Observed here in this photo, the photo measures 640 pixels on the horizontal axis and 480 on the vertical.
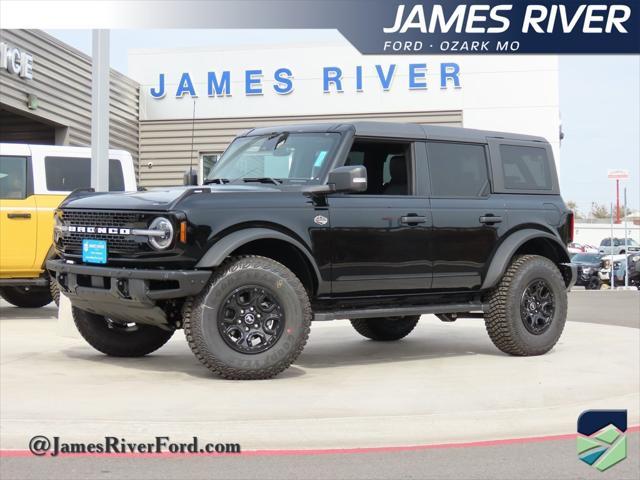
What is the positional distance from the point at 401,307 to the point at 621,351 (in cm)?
255

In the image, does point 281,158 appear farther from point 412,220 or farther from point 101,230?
point 101,230

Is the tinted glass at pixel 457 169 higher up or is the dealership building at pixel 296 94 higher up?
the dealership building at pixel 296 94

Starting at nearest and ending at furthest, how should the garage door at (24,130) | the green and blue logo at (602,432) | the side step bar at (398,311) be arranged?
the green and blue logo at (602,432) → the side step bar at (398,311) → the garage door at (24,130)

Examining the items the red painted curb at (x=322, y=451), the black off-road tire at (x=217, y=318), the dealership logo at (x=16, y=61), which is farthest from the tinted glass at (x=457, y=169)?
the dealership logo at (x=16, y=61)

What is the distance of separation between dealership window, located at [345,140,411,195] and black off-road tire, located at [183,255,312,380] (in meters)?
1.54

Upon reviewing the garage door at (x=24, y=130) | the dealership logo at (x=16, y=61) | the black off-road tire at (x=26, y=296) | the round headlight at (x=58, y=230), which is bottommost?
the black off-road tire at (x=26, y=296)

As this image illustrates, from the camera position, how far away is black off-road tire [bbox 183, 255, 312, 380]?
6680mm

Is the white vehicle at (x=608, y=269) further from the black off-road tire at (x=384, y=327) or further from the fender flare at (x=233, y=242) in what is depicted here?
the fender flare at (x=233, y=242)

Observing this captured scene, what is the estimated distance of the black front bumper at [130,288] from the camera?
21.6 ft

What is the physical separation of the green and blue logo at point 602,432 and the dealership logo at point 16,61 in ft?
54.0

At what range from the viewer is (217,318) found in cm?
672

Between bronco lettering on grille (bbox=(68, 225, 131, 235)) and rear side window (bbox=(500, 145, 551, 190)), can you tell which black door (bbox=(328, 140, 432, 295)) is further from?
bronco lettering on grille (bbox=(68, 225, 131, 235))

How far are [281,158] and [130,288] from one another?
5.98ft

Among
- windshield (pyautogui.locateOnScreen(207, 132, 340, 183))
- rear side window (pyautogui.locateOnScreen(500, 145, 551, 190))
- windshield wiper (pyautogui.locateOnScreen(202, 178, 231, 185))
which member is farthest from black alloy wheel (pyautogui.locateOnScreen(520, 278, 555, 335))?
windshield wiper (pyautogui.locateOnScreen(202, 178, 231, 185))
